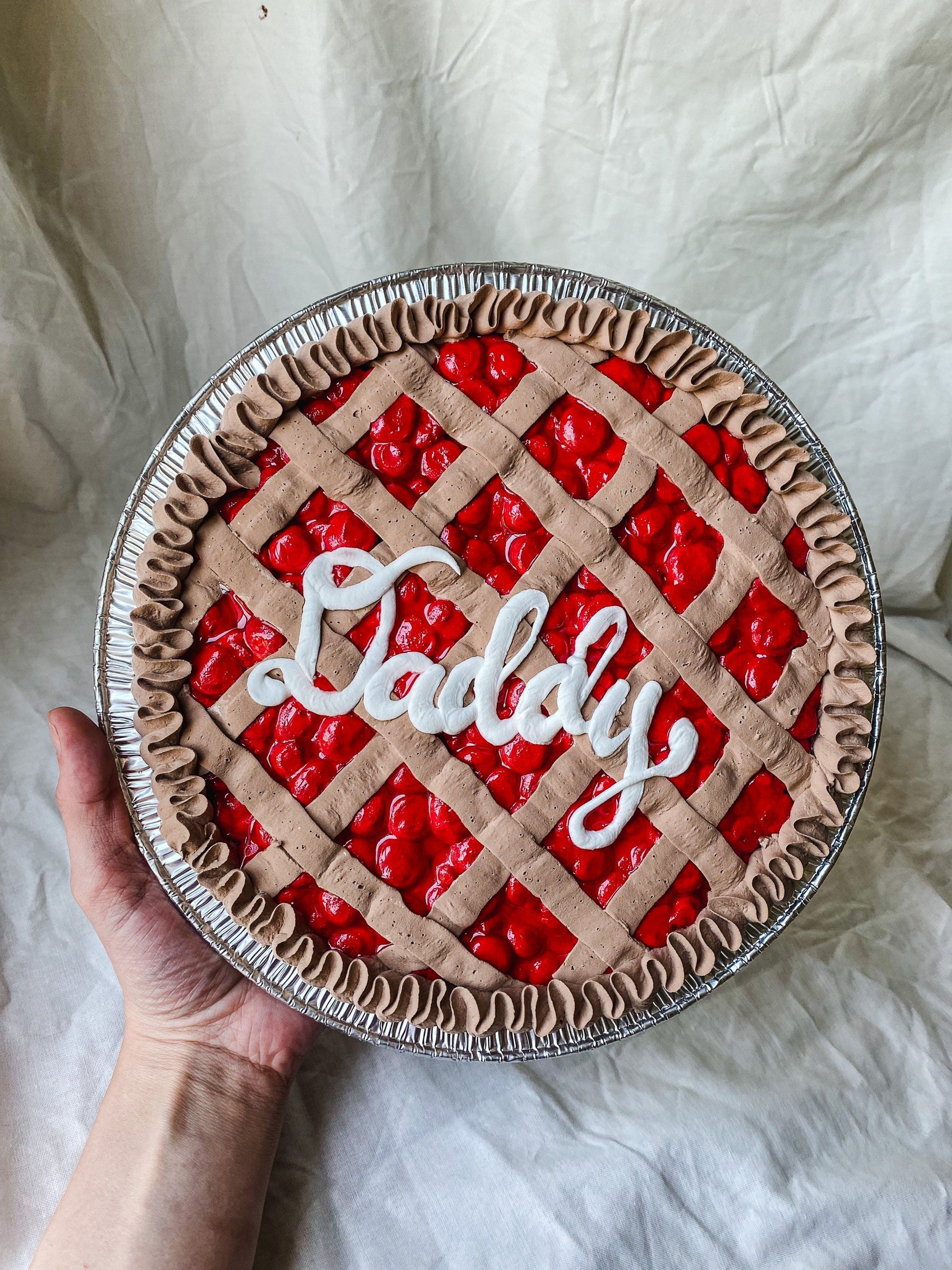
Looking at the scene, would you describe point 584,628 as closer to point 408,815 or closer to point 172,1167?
point 408,815

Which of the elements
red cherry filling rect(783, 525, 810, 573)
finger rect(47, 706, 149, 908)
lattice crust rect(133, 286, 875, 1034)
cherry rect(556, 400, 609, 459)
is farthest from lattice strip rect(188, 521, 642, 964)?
red cherry filling rect(783, 525, 810, 573)

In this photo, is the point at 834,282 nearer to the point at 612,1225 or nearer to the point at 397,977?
the point at 397,977

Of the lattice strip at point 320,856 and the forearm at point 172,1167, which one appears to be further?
the forearm at point 172,1167

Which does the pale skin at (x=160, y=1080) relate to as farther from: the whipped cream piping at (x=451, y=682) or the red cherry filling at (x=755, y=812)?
the red cherry filling at (x=755, y=812)

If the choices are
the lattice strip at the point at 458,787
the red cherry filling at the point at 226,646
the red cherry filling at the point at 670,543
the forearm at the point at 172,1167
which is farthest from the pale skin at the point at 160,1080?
the red cherry filling at the point at 670,543

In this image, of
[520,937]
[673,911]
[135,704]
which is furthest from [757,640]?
[135,704]
